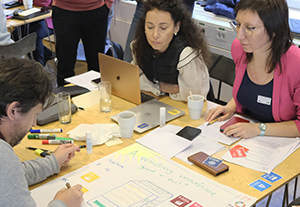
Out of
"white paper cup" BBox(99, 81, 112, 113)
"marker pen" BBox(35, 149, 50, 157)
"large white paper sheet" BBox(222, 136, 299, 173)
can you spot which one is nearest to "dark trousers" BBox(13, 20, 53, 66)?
"white paper cup" BBox(99, 81, 112, 113)

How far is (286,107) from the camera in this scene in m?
1.62

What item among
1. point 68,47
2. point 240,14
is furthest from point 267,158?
point 68,47

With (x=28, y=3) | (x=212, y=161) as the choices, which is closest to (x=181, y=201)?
(x=212, y=161)

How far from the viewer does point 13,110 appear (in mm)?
1019

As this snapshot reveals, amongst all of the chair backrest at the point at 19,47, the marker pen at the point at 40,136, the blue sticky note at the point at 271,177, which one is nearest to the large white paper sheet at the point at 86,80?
the marker pen at the point at 40,136

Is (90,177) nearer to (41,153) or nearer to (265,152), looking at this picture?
(41,153)

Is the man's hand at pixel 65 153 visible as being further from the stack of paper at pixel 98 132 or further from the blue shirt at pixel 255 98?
the blue shirt at pixel 255 98

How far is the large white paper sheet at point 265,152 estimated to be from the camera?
1343mm

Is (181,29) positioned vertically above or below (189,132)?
above

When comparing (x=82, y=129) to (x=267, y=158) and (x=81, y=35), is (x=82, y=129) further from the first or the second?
(x=81, y=35)

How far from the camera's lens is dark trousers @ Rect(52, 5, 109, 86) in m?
3.02

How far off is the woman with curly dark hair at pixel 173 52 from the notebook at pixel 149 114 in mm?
149

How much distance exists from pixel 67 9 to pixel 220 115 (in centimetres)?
188

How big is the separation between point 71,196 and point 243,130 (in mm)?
821
